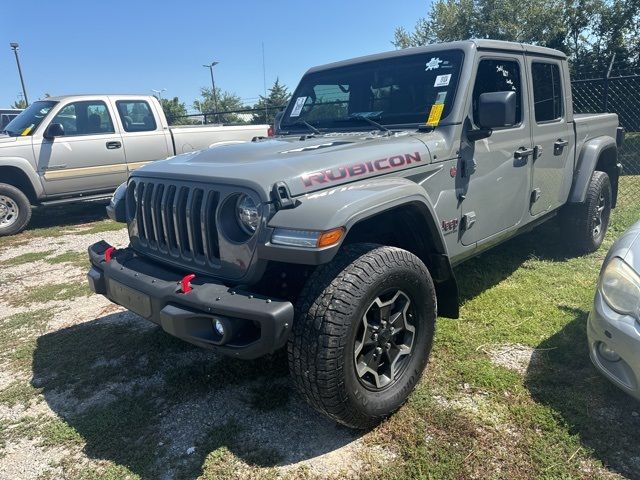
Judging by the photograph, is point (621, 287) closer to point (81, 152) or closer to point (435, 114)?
point (435, 114)

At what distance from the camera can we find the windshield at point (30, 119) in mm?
7449

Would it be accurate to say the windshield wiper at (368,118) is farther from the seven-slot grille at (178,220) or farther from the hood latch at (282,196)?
the seven-slot grille at (178,220)

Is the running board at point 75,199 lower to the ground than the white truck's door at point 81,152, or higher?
lower

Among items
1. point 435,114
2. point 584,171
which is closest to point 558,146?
point 584,171

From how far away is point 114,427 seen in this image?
2.64 m

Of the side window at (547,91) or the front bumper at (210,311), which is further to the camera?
the side window at (547,91)

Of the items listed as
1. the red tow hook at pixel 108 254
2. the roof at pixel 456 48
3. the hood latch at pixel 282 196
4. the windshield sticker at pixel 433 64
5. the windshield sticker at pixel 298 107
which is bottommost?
the red tow hook at pixel 108 254

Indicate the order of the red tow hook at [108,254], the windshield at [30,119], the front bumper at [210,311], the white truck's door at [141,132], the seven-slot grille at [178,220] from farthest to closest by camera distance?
the white truck's door at [141,132]
the windshield at [30,119]
the red tow hook at [108,254]
the seven-slot grille at [178,220]
the front bumper at [210,311]

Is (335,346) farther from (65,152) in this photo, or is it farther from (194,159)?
(65,152)

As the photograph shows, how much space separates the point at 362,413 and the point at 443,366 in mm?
901

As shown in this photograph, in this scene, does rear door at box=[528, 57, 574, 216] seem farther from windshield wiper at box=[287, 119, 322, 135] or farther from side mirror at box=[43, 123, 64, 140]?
side mirror at box=[43, 123, 64, 140]

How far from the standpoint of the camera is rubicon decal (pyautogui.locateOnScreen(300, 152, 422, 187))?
2385mm

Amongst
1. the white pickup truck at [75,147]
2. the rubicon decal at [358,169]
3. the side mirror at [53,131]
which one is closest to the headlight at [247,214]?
the rubicon decal at [358,169]

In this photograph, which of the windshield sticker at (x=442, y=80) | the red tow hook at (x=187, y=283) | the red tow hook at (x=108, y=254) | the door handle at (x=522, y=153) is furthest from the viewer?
the door handle at (x=522, y=153)
